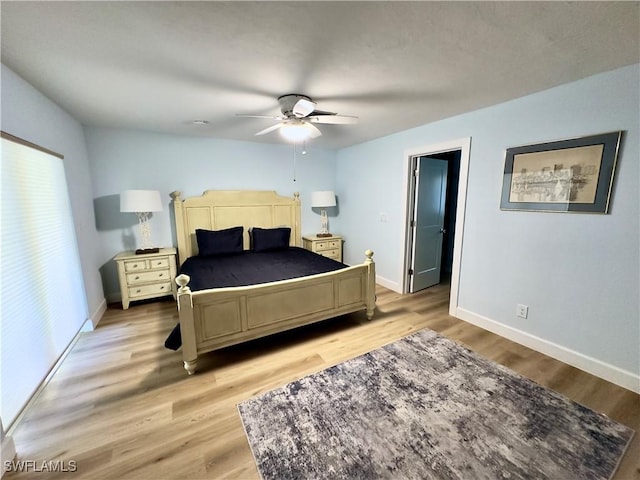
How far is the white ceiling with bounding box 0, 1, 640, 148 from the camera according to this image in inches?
48.4

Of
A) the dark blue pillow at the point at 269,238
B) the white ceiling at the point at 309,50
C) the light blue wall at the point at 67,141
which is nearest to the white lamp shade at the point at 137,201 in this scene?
the light blue wall at the point at 67,141

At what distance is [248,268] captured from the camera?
117 inches

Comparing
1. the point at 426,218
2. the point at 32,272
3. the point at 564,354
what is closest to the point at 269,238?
the point at 426,218

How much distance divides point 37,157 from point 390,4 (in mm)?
2749

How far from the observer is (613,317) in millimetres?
1946

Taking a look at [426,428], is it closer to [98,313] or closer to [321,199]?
[321,199]

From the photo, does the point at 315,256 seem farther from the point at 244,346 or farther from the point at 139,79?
the point at 139,79

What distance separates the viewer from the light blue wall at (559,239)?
184 centimetres

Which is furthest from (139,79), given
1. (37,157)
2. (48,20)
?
(37,157)

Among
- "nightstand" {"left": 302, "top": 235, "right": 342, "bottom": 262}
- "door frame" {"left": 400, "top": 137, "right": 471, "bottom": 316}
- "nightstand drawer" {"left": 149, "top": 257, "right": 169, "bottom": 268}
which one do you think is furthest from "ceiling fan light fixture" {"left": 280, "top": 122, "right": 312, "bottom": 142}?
"nightstand drawer" {"left": 149, "top": 257, "right": 169, "bottom": 268}

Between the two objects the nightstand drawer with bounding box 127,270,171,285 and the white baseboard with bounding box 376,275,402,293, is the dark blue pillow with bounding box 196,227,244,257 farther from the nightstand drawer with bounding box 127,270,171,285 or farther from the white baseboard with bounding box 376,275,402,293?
the white baseboard with bounding box 376,275,402,293

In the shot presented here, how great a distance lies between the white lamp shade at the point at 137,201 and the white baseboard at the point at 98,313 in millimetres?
1178

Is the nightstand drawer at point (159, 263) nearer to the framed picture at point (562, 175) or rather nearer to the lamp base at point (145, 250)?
the lamp base at point (145, 250)

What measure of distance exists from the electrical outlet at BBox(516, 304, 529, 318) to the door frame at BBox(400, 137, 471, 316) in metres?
0.62
